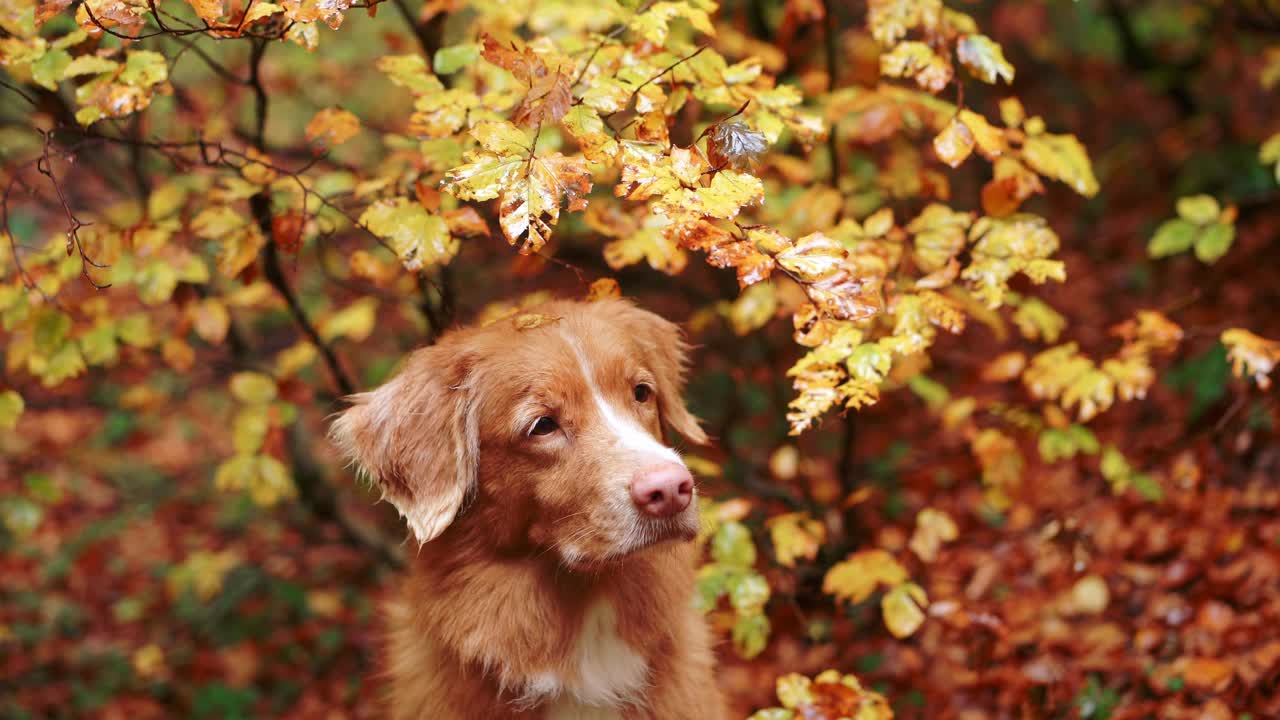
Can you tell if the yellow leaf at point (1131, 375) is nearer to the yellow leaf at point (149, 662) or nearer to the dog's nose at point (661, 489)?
the dog's nose at point (661, 489)

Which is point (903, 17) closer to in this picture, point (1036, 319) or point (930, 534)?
point (1036, 319)

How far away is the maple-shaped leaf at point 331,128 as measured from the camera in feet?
10.8

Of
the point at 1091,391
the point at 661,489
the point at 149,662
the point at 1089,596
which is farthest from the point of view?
the point at 149,662

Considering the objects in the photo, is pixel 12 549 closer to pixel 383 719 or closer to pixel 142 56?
pixel 383 719

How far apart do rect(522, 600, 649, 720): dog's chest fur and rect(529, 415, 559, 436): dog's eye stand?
567 millimetres

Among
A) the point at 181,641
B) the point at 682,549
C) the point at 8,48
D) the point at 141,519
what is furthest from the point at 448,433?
the point at 141,519

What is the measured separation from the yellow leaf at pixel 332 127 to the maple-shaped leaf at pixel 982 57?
1969mm

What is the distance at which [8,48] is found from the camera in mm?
3010

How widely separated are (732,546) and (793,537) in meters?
0.24

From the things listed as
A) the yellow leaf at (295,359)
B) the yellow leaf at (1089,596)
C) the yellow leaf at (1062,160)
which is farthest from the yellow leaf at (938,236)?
the yellow leaf at (295,359)

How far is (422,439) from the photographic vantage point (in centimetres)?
307

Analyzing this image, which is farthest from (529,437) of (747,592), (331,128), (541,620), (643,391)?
(331,128)

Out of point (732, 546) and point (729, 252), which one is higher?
point (729, 252)

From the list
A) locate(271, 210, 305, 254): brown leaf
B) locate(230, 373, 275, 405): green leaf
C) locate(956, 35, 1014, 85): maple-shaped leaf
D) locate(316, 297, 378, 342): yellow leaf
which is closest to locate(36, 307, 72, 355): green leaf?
locate(230, 373, 275, 405): green leaf
